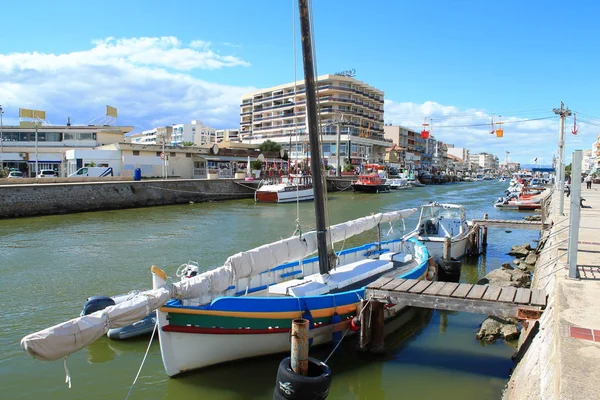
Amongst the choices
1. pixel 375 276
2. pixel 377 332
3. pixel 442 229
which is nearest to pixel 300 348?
pixel 377 332

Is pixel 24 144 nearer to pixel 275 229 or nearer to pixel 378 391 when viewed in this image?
pixel 275 229

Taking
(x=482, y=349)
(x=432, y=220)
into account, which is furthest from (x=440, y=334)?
(x=432, y=220)

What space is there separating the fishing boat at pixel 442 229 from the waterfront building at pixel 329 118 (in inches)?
2522

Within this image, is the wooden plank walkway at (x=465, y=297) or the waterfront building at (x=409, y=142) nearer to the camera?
the wooden plank walkway at (x=465, y=297)

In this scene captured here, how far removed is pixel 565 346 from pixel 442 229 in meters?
13.5

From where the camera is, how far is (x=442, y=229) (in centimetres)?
1936

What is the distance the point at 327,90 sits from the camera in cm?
9244

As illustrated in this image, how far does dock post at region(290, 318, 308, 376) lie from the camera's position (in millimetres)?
6180

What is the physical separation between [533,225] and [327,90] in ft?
246

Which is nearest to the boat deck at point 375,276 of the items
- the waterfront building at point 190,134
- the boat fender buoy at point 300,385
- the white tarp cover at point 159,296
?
the white tarp cover at point 159,296

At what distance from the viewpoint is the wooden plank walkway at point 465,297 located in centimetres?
835

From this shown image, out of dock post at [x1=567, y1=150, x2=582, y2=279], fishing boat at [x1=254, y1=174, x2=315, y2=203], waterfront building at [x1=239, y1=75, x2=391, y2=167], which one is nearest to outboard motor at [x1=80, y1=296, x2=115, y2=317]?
dock post at [x1=567, y1=150, x2=582, y2=279]

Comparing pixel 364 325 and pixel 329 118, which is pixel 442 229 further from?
pixel 329 118

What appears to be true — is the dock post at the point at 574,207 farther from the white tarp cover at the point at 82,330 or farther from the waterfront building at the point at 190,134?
the waterfront building at the point at 190,134
